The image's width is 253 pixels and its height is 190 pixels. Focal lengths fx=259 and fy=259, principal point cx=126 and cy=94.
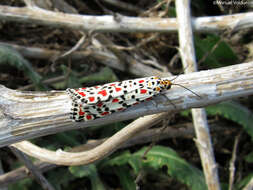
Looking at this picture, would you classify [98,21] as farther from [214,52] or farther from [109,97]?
[109,97]

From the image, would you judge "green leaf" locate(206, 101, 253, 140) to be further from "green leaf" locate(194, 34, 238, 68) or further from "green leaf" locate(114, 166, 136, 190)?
"green leaf" locate(114, 166, 136, 190)

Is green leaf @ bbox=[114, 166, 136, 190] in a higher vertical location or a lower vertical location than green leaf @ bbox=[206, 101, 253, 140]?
lower

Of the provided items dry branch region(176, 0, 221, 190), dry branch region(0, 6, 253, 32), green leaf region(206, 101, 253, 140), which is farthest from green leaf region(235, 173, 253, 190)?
dry branch region(0, 6, 253, 32)

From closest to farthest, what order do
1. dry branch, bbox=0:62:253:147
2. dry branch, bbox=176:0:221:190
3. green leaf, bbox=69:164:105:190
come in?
dry branch, bbox=0:62:253:147, dry branch, bbox=176:0:221:190, green leaf, bbox=69:164:105:190

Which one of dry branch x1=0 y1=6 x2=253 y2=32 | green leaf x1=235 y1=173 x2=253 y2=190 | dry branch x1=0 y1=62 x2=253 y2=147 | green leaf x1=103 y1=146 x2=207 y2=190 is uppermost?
dry branch x1=0 y1=6 x2=253 y2=32

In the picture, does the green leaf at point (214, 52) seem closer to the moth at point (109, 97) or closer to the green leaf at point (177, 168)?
the green leaf at point (177, 168)

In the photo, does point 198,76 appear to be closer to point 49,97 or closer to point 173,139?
point 49,97

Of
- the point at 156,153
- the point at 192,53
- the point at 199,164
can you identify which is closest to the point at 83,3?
the point at 192,53
